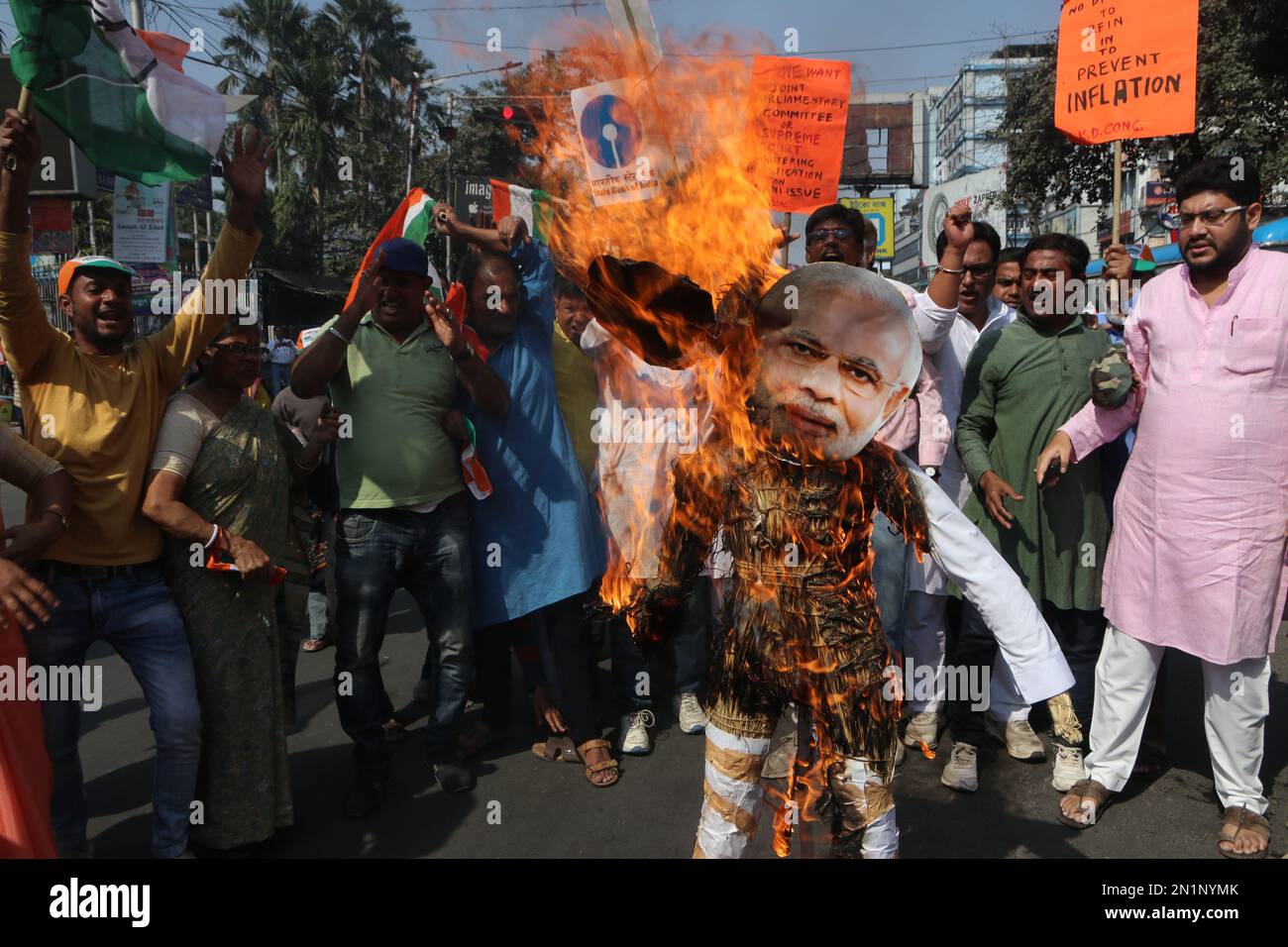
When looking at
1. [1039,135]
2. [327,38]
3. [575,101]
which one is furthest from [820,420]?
[327,38]

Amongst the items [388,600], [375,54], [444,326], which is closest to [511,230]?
[444,326]

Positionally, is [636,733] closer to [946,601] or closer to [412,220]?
[946,601]

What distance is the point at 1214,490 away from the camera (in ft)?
10.9

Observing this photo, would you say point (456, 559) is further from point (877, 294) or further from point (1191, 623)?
point (1191, 623)

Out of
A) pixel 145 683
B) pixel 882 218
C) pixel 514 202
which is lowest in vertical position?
pixel 145 683

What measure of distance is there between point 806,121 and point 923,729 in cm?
300

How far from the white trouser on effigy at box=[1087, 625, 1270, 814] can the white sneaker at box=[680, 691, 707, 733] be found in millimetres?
1833

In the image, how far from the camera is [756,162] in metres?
2.64

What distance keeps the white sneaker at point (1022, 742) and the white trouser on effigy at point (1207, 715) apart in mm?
400

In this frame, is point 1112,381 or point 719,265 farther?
point 1112,381

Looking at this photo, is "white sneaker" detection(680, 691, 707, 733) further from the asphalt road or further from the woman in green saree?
the woman in green saree

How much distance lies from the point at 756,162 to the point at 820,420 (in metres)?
0.86

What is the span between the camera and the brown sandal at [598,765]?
4.05m

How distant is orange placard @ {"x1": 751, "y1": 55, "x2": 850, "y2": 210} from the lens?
405cm
